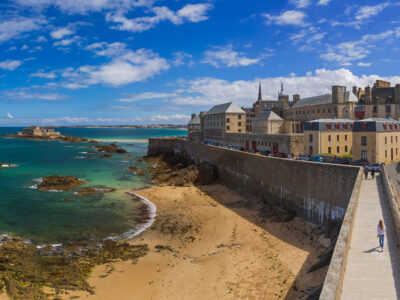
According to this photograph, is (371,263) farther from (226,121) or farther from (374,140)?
(226,121)

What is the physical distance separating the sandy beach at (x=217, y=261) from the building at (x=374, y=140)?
974cm

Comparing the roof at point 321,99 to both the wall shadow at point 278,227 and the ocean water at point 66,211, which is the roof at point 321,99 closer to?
the wall shadow at point 278,227

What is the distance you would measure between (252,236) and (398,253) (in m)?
11.0

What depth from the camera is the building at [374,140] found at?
2538 cm

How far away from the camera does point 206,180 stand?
36.2 m

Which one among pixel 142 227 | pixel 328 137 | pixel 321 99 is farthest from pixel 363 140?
pixel 321 99

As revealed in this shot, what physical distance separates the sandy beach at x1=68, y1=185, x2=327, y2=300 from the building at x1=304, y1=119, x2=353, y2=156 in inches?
429

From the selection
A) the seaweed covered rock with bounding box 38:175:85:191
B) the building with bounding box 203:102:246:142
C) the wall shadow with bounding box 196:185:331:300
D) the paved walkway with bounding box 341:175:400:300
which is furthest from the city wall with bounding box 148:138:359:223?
the building with bounding box 203:102:246:142

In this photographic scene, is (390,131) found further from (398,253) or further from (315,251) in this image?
(398,253)

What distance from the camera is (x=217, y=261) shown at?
1647 centimetres

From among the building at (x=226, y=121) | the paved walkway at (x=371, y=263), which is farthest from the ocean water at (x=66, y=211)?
the building at (x=226, y=121)

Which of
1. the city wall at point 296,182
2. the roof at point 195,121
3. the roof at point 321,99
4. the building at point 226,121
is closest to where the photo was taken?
the city wall at point 296,182

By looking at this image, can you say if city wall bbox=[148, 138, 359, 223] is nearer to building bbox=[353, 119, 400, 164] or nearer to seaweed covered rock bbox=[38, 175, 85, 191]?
building bbox=[353, 119, 400, 164]

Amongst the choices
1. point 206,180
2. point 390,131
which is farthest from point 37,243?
point 390,131
